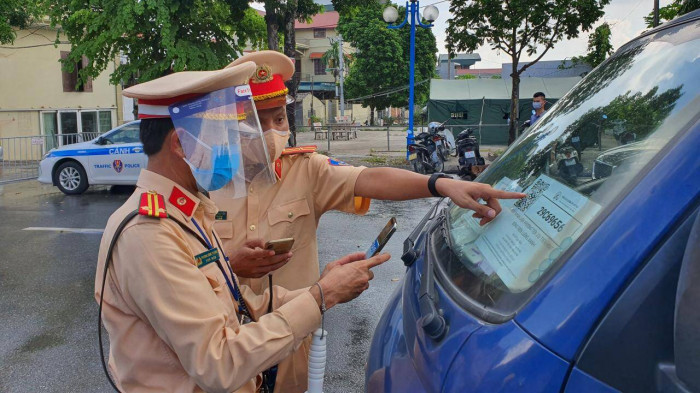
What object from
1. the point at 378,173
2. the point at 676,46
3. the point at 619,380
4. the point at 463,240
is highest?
the point at 676,46

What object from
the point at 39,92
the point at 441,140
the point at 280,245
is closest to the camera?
the point at 280,245

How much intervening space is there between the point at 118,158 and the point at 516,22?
11.0 metres

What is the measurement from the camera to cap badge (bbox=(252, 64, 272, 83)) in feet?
7.58

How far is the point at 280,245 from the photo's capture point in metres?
1.92

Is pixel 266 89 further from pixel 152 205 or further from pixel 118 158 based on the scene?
pixel 118 158

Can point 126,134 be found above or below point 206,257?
above

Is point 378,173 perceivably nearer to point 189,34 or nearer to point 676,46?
point 676,46

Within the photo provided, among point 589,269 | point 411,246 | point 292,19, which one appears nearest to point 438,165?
point 292,19

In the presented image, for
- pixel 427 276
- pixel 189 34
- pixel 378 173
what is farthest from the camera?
pixel 189 34

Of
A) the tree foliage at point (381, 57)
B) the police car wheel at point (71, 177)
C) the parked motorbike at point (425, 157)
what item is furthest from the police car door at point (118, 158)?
the tree foliage at point (381, 57)

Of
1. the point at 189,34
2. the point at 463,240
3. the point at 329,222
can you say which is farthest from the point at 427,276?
the point at 189,34

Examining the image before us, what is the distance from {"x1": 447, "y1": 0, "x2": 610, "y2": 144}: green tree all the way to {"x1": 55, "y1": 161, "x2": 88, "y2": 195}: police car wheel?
10.6m

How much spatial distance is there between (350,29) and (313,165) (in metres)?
46.8

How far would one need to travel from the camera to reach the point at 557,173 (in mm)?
1702
